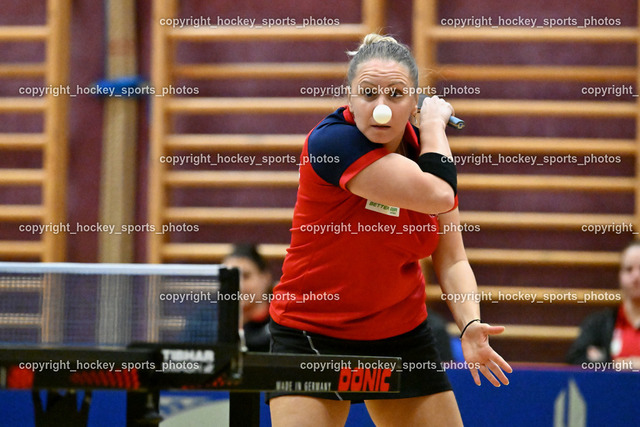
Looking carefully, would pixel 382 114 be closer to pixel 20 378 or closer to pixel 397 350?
pixel 397 350

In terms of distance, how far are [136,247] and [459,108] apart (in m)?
1.90

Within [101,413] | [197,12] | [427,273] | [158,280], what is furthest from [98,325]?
[197,12]

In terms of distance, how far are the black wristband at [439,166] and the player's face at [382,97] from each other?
10 cm

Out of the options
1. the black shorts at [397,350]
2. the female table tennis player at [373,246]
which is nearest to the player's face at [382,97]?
the female table tennis player at [373,246]

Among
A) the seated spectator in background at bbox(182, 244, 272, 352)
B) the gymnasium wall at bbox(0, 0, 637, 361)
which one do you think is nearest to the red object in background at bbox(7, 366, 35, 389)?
the seated spectator in background at bbox(182, 244, 272, 352)

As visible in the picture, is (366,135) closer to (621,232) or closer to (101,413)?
(101,413)

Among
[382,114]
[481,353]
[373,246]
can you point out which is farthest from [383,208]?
[481,353]

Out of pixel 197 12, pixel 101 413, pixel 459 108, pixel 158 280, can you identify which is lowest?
pixel 101 413

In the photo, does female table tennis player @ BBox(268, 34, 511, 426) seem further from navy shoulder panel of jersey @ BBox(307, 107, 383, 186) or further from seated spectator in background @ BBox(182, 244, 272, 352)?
seated spectator in background @ BBox(182, 244, 272, 352)

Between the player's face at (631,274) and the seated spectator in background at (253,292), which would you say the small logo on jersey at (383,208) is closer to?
the seated spectator in background at (253,292)

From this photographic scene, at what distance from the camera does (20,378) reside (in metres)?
1.46

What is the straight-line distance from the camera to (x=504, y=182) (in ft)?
12.6

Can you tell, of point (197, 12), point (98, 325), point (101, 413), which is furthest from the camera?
point (197, 12)

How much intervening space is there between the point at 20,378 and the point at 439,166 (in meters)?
1.02
